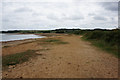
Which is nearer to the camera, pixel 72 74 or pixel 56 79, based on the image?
pixel 56 79

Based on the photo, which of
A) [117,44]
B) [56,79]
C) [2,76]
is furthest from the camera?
[117,44]

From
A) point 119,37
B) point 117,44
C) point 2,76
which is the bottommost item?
point 2,76

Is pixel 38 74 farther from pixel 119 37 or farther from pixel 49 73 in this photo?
pixel 119 37

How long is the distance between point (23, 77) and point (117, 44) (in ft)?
31.8

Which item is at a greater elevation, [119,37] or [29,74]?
[119,37]

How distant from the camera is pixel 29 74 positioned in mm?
4641

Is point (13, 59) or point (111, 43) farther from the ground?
point (111, 43)

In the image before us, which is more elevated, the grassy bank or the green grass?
the grassy bank

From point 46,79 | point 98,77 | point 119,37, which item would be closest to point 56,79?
point 46,79

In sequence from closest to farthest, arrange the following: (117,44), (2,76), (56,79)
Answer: (56,79), (2,76), (117,44)

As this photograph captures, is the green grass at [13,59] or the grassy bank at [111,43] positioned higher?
the grassy bank at [111,43]

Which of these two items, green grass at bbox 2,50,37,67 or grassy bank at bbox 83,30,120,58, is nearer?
green grass at bbox 2,50,37,67

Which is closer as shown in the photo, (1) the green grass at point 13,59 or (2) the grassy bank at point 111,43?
(1) the green grass at point 13,59

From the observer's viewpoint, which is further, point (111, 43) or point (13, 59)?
point (111, 43)
